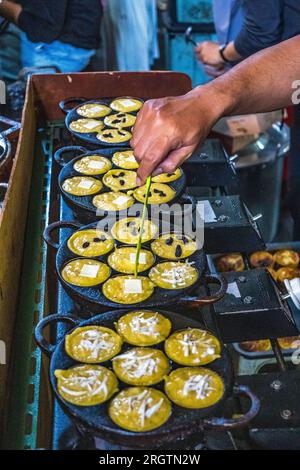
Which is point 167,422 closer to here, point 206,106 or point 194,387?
point 194,387

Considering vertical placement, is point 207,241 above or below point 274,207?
above

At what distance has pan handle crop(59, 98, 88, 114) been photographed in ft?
10.5

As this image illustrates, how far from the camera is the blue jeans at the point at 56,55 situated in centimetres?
467

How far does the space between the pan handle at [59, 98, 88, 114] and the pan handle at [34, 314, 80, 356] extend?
1636mm

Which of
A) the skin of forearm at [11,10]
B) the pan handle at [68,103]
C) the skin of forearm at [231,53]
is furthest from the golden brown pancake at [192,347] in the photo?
the skin of forearm at [11,10]

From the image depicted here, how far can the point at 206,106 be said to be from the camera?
1967 millimetres

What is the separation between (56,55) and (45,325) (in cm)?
343

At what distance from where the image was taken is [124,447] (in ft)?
5.08

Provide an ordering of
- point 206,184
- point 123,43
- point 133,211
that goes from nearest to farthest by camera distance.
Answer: point 133,211 → point 206,184 → point 123,43

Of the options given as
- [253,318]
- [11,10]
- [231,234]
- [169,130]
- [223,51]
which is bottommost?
[253,318]

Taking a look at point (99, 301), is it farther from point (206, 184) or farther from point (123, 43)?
point (123, 43)

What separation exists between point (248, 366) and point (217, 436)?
1.27 m

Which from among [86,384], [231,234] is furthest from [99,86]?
[86,384]

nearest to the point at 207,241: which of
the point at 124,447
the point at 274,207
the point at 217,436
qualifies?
the point at 217,436
